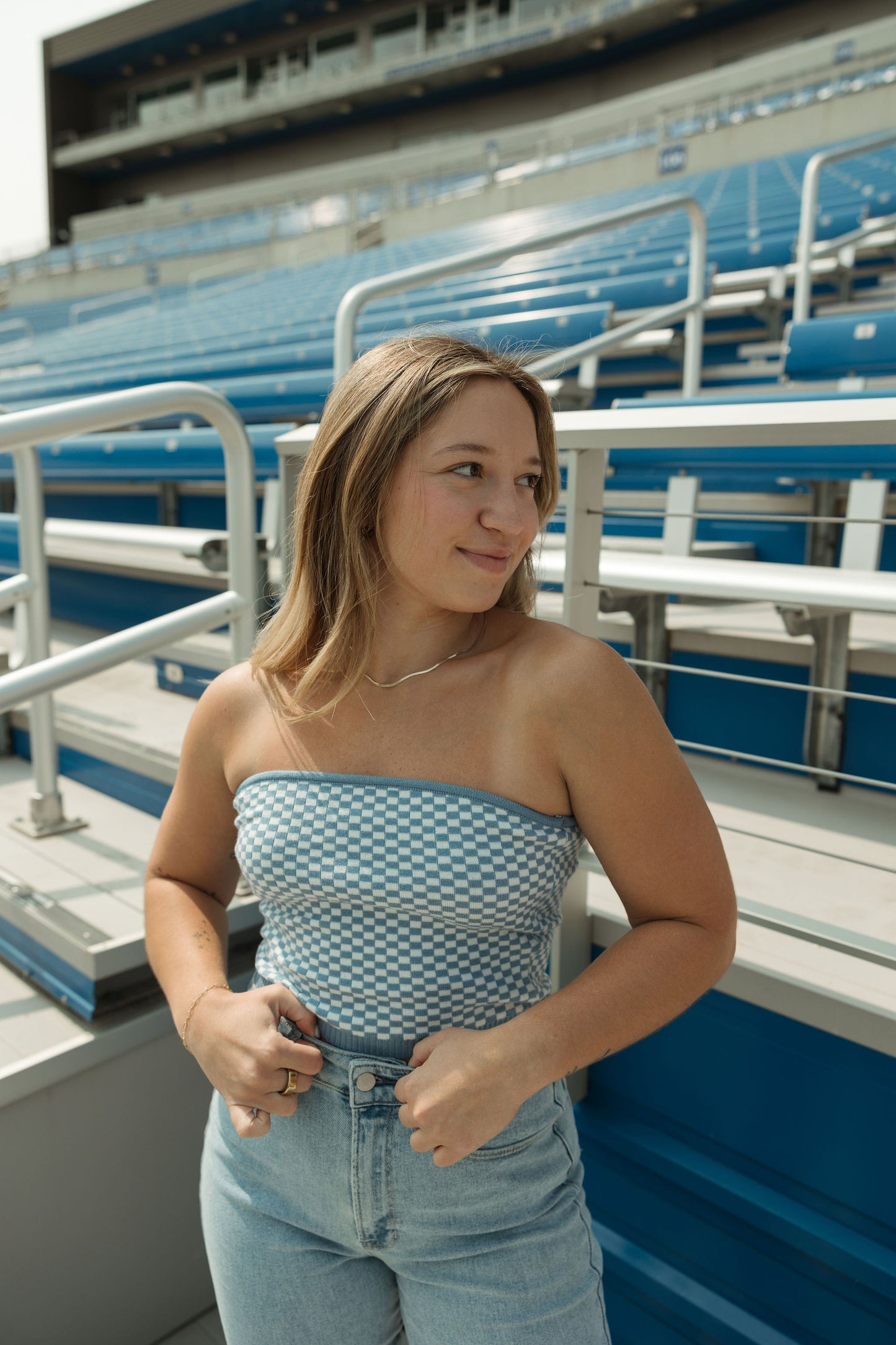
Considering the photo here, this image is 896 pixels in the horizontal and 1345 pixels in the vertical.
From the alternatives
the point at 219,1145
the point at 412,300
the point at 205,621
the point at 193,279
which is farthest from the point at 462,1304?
the point at 193,279

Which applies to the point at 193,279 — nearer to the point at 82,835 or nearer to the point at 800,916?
the point at 82,835

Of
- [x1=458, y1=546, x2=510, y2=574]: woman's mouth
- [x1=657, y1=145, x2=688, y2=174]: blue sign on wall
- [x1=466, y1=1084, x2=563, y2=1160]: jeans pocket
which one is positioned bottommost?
[x1=466, y1=1084, x2=563, y2=1160]: jeans pocket

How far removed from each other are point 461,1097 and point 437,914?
0.33ft

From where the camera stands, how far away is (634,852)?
22.2 inches

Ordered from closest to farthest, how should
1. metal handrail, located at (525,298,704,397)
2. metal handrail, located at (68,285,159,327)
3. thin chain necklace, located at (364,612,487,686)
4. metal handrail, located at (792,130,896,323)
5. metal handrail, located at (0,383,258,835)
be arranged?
thin chain necklace, located at (364,612,487,686)
metal handrail, located at (0,383,258,835)
metal handrail, located at (525,298,704,397)
metal handrail, located at (792,130,896,323)
metal handrail, located at (68,285,159,327)

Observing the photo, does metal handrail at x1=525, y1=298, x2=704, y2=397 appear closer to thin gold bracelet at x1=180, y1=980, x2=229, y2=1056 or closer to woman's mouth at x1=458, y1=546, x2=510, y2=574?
woman's mouth at x1=458, y1=546, x2=510, y2=574

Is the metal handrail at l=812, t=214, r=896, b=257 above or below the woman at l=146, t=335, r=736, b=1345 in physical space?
above

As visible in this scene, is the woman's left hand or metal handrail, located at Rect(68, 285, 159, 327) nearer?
the woman's left hand

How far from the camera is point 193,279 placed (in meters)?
9.02

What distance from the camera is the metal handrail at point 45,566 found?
960mm

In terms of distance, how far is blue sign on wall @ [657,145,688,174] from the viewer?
6.57 m

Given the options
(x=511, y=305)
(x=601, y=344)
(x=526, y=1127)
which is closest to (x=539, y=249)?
(x=601, y=344)

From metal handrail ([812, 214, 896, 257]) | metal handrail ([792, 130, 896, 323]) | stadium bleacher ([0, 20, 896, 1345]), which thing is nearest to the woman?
stadium bleacher ([0, 20, 896, 1345])

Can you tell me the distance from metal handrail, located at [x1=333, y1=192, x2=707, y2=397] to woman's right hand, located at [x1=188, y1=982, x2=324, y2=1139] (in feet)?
3.77
